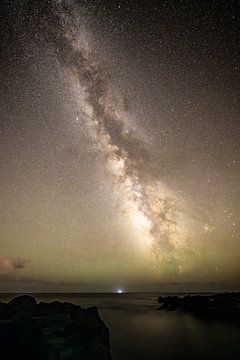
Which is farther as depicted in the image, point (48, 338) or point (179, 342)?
point (179, 342)

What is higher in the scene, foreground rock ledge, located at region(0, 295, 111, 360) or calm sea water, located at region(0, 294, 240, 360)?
foreground rock ledge, located at region(0, 295, 111, 360)

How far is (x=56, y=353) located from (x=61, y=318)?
7825 millimetres

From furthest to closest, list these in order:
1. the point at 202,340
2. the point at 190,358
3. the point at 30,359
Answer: the point at 202,340, the point at 190,358, the point at 30,359

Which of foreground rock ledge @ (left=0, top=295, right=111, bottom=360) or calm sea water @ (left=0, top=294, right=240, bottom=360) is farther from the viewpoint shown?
calm sea water @ (left=0, top=294, right=240, bottom=360)

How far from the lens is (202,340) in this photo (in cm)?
3753

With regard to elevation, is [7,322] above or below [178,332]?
above

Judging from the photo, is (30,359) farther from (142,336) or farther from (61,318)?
(142,336)

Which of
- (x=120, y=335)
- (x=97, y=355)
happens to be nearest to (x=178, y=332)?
(x=120, y=335)

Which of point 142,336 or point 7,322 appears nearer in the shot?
point 7,322

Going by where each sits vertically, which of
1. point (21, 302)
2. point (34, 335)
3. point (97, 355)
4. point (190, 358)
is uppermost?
point (21, 302)

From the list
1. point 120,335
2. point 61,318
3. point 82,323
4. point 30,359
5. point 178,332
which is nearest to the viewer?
point 30,359

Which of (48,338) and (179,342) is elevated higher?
(48,338)

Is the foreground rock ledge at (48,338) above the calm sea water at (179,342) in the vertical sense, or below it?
above

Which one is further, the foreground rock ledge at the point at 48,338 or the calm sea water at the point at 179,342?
the calm sea water at the point at 179,342
